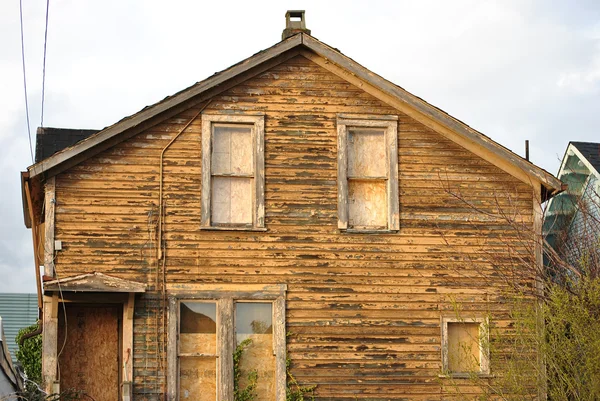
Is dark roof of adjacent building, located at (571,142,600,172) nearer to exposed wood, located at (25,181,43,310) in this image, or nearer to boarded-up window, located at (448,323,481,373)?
boarded-up window, located at (448,323,481,373)

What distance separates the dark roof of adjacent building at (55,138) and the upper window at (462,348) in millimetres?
8098

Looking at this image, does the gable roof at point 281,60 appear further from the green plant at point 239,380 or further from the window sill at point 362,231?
the green plant at point 239,380

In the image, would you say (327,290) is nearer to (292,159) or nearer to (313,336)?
(313,336)

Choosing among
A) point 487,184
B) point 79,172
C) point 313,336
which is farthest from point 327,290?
point 79,172

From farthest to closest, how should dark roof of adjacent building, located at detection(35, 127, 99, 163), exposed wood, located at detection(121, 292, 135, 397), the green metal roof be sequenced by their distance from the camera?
the green metal roof
dark roof of adjacent building, located at detection(35, 127, 99, 163)
exposed wood, located at detection(121, 292, 135, 397)

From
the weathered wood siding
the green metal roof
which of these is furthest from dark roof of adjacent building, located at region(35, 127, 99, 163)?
the green metal roof

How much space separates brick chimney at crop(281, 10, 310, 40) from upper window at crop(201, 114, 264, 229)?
5.67 feet

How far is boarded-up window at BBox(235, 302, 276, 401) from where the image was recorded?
50.2 feet

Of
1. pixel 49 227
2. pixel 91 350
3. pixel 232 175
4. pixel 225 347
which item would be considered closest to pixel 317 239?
pixel 232 175

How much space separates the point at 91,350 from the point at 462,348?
19.7 feet

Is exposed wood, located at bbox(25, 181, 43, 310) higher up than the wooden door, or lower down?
higher up

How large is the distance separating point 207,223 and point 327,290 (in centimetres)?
221

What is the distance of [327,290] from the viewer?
15.7 m

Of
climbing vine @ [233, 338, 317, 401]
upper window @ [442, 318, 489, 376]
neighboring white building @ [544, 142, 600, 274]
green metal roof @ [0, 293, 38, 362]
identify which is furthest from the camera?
green metal roof @ [0, 293, 38, 362]
